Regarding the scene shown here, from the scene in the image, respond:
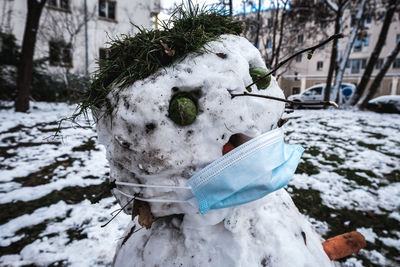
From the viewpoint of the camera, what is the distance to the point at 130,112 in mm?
933

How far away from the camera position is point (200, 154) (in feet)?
3.13

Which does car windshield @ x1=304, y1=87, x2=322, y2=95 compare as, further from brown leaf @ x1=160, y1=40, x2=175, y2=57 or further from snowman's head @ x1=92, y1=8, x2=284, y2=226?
brown leaf @ x1=160, y1=40, x2=175, y2=57

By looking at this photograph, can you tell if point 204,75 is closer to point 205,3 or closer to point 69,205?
point 205,3

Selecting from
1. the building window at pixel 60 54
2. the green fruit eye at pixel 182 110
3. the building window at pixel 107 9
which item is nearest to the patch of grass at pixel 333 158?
the green fruit eye at pixel 182 110

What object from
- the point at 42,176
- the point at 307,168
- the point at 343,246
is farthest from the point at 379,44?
the point at 42,176

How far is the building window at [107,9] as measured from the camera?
46.9 feet

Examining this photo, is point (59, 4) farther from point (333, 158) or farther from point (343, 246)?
point (343, 246)

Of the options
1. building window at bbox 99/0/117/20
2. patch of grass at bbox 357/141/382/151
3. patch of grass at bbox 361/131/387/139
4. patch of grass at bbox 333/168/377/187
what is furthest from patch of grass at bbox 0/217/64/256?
building window at bbox 99/0/117/20

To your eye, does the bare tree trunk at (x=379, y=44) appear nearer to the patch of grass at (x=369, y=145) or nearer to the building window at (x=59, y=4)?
the patch of grass at (x=369, y=145)

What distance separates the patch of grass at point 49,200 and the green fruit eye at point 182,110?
166 cm

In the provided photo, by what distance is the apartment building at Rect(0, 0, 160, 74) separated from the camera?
34.7ft

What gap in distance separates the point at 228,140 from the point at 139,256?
2.45 feet

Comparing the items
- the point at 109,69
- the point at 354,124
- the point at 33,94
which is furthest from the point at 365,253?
the point at 33,94

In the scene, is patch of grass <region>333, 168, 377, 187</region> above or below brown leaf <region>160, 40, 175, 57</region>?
below
